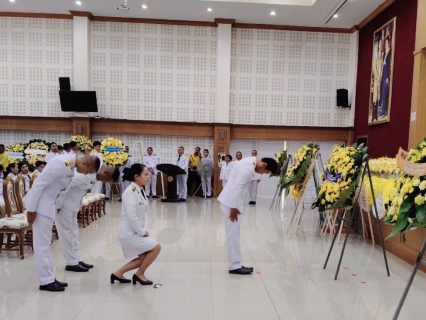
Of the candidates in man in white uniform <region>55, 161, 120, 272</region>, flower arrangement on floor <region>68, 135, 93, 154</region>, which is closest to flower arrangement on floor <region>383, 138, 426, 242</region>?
man in white uniform <region>55, 161, 120, 272</region>

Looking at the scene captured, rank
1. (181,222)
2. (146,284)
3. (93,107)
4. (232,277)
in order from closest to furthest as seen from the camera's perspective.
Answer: (146,284)
(232,277)
(181,222)
(93,107)

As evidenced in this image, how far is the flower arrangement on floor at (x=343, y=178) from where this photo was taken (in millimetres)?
4645

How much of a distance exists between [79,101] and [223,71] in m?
5.05

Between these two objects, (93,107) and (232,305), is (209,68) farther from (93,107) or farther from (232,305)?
(232,305)

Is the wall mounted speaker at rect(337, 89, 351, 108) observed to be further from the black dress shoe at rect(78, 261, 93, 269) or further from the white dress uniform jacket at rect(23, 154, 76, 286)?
the white dress uniform jacket at rect(23, 154, 76, 286)

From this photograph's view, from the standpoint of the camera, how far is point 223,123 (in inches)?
488

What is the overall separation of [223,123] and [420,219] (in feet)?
33.5

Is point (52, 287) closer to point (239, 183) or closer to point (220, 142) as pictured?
point (239, 183)

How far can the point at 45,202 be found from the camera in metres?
3.67

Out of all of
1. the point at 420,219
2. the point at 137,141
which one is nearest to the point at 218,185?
the point at 137,141

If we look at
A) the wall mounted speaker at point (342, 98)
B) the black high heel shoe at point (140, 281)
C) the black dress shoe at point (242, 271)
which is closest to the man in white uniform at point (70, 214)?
the black high heel shoe at point (140, 281)

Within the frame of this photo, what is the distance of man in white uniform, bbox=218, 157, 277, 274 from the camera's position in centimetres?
421

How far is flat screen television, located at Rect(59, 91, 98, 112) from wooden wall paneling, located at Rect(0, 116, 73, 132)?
0.60 m

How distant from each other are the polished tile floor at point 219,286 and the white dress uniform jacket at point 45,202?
31cm
